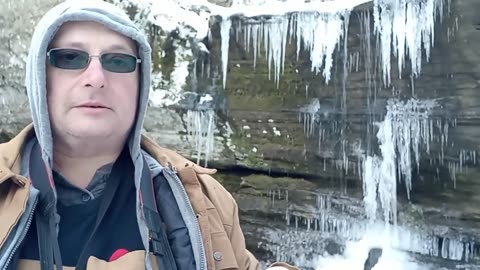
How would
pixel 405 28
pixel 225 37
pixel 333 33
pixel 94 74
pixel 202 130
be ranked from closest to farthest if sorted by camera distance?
pixel 94 74 < pixel 405 28 < pixel 333 33 < pixel 225 37 < pixel 202 130

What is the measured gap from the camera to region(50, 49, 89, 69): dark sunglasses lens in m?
1.54

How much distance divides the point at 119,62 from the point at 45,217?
0.43 m

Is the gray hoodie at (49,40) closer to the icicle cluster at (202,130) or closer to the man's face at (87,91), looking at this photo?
the man's face at (87,91)

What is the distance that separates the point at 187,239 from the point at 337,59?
445 cm

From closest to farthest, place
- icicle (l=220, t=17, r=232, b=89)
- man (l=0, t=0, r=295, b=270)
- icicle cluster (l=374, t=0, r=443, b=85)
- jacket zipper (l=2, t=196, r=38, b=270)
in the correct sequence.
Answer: jacket zipper (l=2, t=196, r=38, b=270) < man (l=0, t=0, r=295, b=270) < icicle cluster (l=374, t=0, r=443, b=85) < icicle (l=220, t=17, r=232, b=89)

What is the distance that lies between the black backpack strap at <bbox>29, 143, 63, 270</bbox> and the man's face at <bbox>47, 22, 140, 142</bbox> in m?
0.11

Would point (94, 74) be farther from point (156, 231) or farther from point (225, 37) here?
point (225, 37)

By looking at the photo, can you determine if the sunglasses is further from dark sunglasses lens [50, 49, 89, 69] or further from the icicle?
the icicle

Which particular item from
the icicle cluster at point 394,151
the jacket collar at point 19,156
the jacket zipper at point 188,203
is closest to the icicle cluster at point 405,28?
the icicle cluster at point 394,151

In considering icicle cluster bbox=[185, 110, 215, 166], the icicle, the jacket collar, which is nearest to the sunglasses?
the jacket collar

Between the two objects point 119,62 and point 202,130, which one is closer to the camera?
point 119,62

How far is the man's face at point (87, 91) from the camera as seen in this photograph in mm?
1537

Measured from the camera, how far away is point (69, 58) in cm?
154

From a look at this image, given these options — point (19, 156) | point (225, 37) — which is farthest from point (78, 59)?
point (225, 37)
